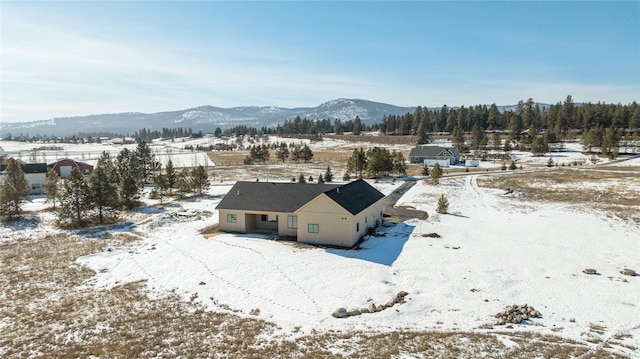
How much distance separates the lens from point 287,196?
3169cm

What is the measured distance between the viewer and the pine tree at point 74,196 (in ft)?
112

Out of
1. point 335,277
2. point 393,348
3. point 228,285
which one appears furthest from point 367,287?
point 228,285

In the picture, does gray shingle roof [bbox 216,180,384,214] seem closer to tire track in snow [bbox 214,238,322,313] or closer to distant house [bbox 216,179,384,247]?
distant house [bbox 216,179,384,247]

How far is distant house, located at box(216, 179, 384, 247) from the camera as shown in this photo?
2800 cm

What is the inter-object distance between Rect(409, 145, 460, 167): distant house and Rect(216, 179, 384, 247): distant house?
54.4m

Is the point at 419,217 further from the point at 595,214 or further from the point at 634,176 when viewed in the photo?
the point at 634,176

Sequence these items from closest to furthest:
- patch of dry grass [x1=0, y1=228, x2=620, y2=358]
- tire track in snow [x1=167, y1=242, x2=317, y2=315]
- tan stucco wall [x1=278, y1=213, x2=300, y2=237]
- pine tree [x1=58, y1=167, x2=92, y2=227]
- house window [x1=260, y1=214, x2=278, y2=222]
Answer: patch of dry grass [x1=0, y1=228, x2=620, y2=358] < tire track in snow [x1=167, y1=242, x2=317, y2=315] < tan stucco wall [x1=278, y1=213, x2=300, y2=237] < house window [x1=260, y1=214, x2=278, y2=222] < pine tree [x1=58, y1=167, x2=92, y2=227]

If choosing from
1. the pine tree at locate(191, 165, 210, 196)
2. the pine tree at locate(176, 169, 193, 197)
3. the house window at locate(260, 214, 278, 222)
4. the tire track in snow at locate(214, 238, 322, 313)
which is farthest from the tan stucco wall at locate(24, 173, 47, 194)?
the tire track in snow at locate(214, 238, 322, 313)

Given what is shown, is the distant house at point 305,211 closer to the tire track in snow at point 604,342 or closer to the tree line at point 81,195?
the tree line at point 81,195

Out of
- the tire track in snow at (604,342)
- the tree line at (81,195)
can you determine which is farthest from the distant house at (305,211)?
the tire track in snow at (604,342)

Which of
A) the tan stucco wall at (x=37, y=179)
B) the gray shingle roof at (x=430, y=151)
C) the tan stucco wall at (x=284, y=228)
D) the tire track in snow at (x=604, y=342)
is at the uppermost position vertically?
the gray shingle roof at (x=430, y=151)

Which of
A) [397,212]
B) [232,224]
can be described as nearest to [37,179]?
[232,224]

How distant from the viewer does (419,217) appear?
119 ft

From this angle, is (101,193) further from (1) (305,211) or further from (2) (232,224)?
(1) (305,211)
